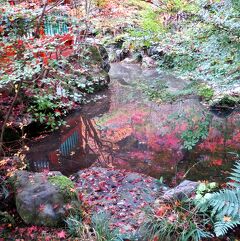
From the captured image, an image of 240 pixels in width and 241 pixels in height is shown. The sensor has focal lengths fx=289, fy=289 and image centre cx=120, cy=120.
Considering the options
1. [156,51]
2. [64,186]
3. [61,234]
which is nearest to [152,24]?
[64,186]

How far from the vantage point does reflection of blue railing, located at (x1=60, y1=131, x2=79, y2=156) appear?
784 centimetres

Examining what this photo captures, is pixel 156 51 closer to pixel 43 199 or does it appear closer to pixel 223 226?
pixel 43 199

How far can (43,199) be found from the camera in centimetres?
409

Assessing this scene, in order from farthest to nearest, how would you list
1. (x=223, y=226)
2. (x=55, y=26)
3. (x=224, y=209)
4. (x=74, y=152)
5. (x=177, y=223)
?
1. (x=74, y=152)
2. (x=55, y=26)
3. (x=177, y=223)
4. (x=224, y=209)
5. (x=223, y=226)

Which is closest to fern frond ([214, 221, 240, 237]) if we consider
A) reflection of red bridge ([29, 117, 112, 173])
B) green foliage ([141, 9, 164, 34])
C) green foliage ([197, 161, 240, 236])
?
green foliage ([197, 161, 240, 236])

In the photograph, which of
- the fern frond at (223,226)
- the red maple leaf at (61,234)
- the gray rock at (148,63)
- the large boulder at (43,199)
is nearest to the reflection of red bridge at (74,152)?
the large boulder at (43,199)

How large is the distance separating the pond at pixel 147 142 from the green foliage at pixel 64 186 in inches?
86.3

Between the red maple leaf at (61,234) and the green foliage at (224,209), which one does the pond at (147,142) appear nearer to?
the green foliage at (224,209)

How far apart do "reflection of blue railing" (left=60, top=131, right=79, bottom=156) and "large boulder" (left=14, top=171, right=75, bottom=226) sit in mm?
3323

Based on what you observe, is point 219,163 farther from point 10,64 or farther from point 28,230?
point 10,64

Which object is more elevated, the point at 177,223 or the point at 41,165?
the point at 177,223

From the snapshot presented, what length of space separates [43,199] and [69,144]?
13.9 feet

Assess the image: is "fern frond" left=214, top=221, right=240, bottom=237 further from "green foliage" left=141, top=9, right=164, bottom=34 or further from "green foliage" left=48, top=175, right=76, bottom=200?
"green foliage" left=141, top=9, right=164, bottom=34

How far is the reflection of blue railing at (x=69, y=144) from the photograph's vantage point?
309 inches
